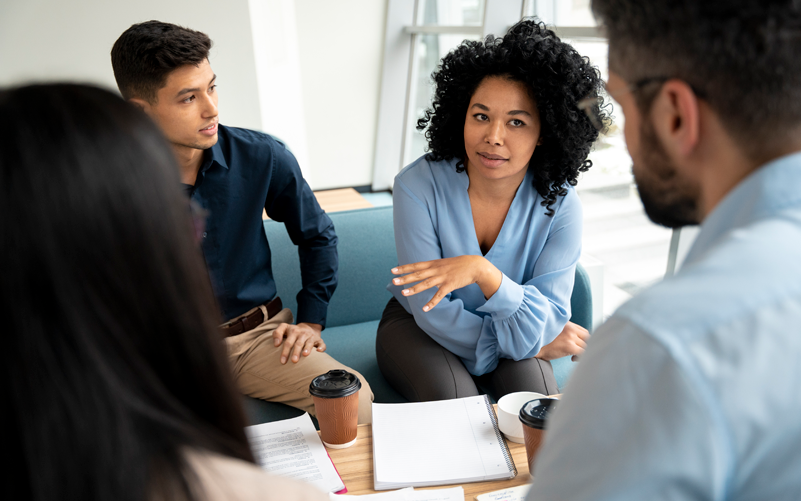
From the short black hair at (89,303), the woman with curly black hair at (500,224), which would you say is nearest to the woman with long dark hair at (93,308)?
the short black hair at (89,303)

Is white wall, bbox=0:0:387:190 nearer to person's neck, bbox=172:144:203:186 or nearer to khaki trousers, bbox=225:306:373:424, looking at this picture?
person's neck, bbox=172:144:203:186

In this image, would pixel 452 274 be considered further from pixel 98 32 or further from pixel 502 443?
pixel 98 32

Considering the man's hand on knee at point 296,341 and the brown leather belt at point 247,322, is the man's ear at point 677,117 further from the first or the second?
the brown leather belt at point 247,322

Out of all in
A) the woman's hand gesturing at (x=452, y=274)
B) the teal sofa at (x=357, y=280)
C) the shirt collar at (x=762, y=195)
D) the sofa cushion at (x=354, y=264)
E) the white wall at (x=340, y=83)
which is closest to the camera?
the shirt collar at (x=762, y=195)

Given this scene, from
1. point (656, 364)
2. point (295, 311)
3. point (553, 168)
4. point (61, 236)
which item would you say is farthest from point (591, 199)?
point (61, 236)

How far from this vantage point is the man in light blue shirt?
1.50 ft

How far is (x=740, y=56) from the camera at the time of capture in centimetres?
60

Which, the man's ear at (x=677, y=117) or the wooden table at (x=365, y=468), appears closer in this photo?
the man's ear at (x=677, y=117)

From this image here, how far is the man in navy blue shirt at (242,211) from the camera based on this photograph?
66.2 inches

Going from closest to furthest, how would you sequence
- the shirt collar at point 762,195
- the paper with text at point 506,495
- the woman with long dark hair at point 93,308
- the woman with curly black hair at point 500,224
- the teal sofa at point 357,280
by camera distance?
the woman with long dark hair at point 93,308, the shirt collar at point 762,195, the paper with text at point 506,495, the woman with curly black hair at point 500,224, the teal sofa at point 357,280

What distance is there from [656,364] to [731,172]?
0.27m

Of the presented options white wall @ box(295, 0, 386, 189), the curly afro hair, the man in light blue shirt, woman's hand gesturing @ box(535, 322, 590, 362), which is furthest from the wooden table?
white wall @ box(295, 0, 386, 189)

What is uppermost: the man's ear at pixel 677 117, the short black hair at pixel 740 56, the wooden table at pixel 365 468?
the short black hair at pixel 740 56

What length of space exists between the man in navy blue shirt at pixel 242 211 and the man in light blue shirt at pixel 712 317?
43.7 inches
